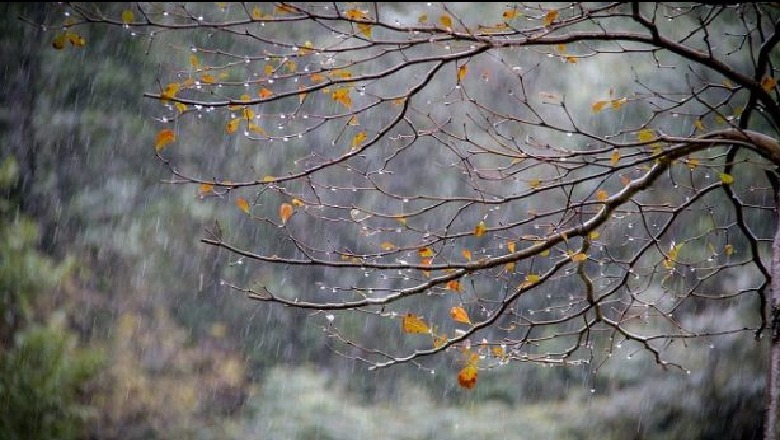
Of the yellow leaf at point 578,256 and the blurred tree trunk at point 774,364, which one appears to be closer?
the blurred tree trunk at point 774,364

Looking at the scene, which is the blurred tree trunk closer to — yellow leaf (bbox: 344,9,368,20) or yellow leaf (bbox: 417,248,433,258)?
yellow leaf (bbox: 417,248,433,258)

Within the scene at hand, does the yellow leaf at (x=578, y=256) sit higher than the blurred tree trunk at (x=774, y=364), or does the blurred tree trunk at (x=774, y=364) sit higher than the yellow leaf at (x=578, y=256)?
the yellow leaf at (x=578, y=256)

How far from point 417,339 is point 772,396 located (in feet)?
18.9

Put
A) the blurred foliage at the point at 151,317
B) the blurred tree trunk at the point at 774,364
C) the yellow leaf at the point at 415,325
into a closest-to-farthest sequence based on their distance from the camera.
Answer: the blurred tree trunk at the point at 774,364, the yellow leaf at the point at 415,325, the blurred foliage at the point at 151,317

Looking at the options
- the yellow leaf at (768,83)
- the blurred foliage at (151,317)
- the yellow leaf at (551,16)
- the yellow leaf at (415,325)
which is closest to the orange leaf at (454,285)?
the yellow leaf at (415,325)

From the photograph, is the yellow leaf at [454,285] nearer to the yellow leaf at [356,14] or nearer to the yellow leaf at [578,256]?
the yellow leaf at [578,256]

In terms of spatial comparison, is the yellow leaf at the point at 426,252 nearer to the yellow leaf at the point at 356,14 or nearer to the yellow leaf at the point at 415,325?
the yellow leaf at the point at 415,325

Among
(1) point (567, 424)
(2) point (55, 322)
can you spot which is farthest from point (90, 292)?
(1) point (567, 424)

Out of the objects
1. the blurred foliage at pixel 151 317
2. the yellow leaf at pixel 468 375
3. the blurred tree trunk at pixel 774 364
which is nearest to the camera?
the blurred tree trunk at pixel 774 364

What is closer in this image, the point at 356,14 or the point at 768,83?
the point at 356,14

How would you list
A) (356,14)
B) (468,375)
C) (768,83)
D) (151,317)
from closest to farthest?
(356,14) < (768,83) < (468,375) < (151,317)

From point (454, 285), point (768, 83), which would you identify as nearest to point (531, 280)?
point (454, 285)

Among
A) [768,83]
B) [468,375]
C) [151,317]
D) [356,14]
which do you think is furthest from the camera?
[151,317]

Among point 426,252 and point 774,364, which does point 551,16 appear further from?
point 774,364
